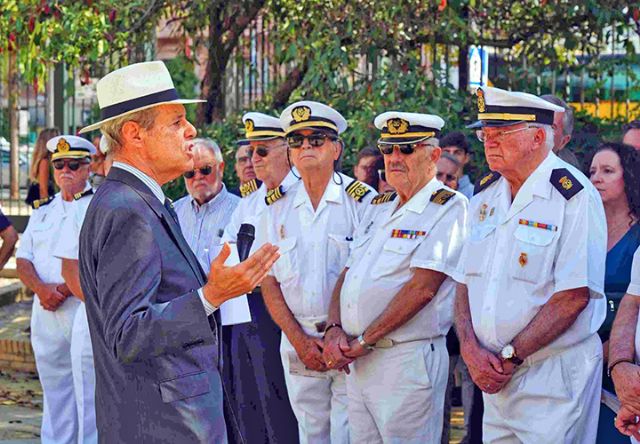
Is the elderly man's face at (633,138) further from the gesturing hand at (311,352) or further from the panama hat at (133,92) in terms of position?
the panama hat at (133,92)

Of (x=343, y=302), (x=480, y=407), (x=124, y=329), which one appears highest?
(x=124, y=329)

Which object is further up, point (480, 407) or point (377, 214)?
point (377, 214)

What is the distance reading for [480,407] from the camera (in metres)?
6.45

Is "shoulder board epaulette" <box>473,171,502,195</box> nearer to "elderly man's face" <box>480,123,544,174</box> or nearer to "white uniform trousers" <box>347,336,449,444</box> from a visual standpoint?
"elderly man's face" <box>480,123,544,174</box>

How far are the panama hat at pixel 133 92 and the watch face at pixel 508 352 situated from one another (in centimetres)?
178

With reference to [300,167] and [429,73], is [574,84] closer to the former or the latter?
[429,73]

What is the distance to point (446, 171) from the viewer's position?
284 inches

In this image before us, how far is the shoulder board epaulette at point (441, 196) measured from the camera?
575 centimetres

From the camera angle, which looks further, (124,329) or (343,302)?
(343,302)

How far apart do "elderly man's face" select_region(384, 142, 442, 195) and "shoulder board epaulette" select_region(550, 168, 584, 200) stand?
0.95 m

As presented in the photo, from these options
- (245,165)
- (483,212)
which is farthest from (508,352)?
(245,165)

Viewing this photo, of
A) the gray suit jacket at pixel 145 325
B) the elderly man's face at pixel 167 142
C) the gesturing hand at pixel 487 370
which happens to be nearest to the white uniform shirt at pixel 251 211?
the gesturing hand at pixel 487 370

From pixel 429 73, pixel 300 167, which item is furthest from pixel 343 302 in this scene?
pixel 429 73

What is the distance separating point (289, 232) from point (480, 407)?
1.36 m
